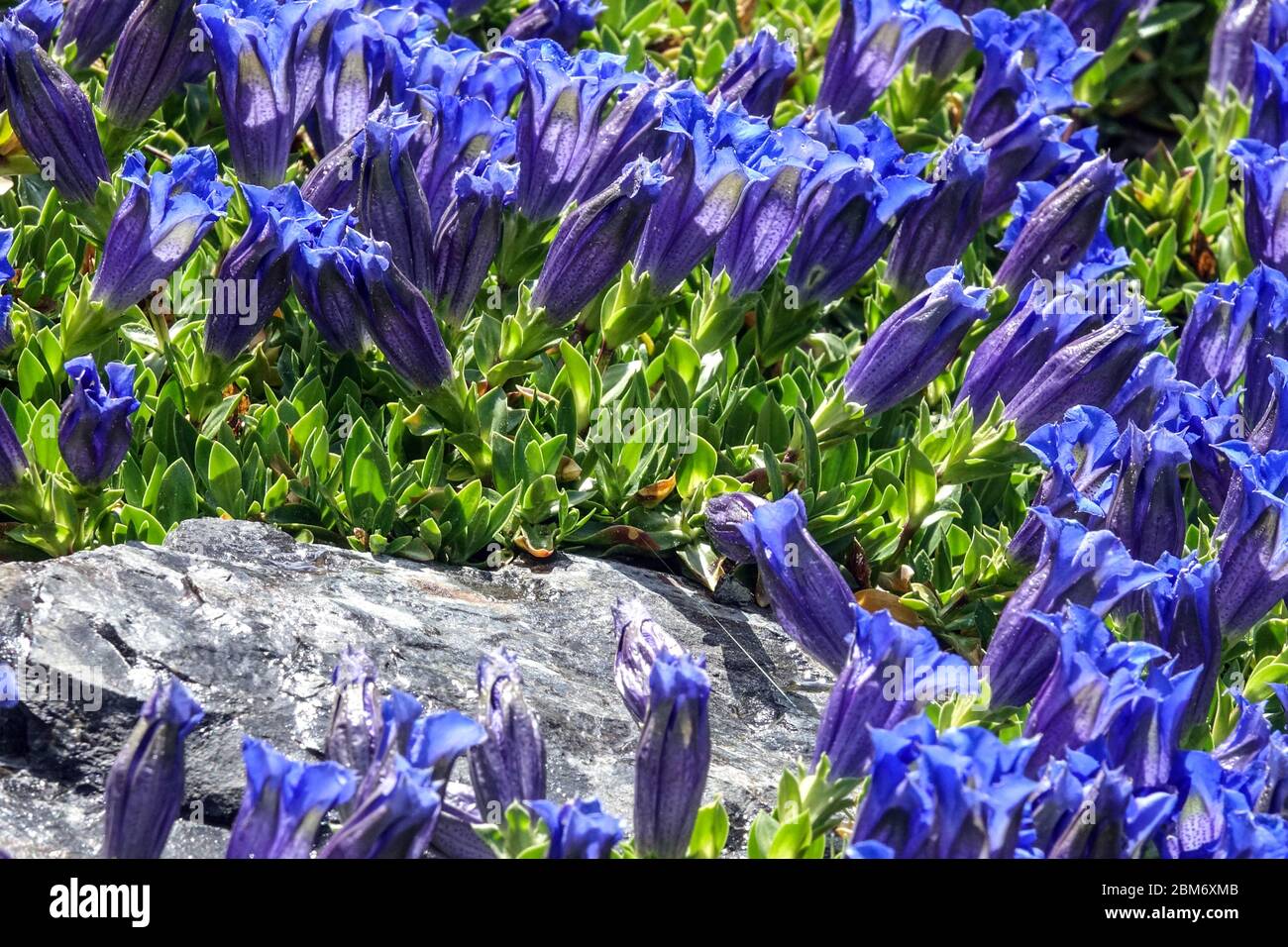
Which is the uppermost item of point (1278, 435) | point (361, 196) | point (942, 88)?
point (942, 88)

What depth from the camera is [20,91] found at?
3807mm

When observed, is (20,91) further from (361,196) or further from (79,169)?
(361,196)

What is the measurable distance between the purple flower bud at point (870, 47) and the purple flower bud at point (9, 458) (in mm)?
2631

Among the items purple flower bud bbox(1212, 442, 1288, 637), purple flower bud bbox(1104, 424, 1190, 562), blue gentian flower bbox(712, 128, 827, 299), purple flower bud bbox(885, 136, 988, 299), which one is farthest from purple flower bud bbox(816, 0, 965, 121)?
purple flower bud bbox(1212, 442, 1288, 637)

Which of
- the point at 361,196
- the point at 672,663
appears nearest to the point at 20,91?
the point at 361,196

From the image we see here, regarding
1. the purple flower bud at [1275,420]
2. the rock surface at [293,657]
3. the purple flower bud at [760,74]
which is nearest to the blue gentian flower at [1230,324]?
the purple flower bud at [1275,420]

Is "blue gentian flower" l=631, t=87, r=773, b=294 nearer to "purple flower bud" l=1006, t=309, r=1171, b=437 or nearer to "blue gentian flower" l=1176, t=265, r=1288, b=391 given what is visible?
"purple flower bud" l=1006, t=309, r=1171, b=437

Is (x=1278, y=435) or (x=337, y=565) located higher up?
(x=1278, y=435)

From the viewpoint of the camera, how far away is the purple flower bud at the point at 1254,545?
3.31 m

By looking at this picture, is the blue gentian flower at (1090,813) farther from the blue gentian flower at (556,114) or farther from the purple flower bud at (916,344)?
the blue gentian flower at (556,114)

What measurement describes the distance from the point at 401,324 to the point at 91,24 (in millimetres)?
1675

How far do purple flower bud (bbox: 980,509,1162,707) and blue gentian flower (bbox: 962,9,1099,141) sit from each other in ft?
6.42

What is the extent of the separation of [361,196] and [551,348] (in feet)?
2.43

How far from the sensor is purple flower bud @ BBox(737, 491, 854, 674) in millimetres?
3248
